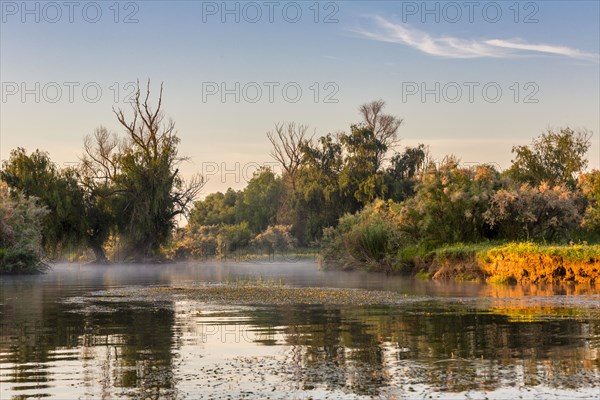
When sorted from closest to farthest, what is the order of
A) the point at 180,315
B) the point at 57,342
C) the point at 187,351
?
1. the point at 187,351
2. the point at 57,342
3. the point at 180,315

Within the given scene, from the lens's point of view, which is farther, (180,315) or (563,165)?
(563,165)

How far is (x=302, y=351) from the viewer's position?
45.6 ft

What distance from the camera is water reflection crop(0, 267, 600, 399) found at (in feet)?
35.2

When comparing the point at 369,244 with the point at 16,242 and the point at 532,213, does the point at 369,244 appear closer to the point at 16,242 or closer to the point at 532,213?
the point at 532,213

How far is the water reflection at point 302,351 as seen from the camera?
10727 millimetres

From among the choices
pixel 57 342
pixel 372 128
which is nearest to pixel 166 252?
pixel 372 128

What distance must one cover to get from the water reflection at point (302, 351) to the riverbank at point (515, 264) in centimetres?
1055

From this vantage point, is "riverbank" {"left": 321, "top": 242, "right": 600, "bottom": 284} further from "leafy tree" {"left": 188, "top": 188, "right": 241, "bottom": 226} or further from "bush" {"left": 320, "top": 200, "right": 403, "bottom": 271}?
"leafy tree" {"left": 188, "top": 188, "right": 241, "bottom": 226}

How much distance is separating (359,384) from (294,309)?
37.4 ft

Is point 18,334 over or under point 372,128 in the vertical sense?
under

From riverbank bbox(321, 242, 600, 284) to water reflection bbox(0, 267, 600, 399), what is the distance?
10.6 m

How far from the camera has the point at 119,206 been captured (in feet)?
234

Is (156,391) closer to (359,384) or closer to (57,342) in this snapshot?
(359,384)

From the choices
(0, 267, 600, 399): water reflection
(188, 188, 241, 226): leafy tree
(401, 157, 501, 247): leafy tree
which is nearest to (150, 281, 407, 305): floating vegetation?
(0, 267, 600, 399): water reflection
